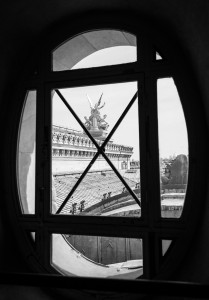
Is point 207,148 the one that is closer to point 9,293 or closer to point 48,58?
point 48,58

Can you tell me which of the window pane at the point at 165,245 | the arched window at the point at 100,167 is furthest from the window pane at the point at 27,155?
the window pane at the point at 165,245

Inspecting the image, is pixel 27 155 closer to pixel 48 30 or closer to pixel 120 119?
pixel 120 119

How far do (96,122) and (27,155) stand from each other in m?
0.53

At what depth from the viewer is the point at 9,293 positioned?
1459mm

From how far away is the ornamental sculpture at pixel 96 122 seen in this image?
69.3 inches

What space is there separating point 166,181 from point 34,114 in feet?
3.14

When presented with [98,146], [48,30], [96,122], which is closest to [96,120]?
[96,122]

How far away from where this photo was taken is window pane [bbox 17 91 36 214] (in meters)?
1.70

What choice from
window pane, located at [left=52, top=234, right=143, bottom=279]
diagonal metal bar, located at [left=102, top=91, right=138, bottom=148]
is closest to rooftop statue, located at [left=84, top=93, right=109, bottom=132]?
diagonal metal bar, located at [left=102, top=91, right=138, bottom=148]

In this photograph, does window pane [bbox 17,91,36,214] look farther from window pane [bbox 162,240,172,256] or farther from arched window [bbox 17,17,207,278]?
window pane [bbox 162,240,172,256]

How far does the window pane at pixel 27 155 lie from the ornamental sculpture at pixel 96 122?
37 cm

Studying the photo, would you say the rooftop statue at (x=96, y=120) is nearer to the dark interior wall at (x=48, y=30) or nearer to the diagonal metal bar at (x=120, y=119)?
the diagonal metal bar at (x=120, y=119)

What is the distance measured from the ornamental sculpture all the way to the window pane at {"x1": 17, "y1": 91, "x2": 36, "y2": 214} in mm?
368

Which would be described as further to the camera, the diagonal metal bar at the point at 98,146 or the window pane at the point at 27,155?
the window pane at the point at 27,155
